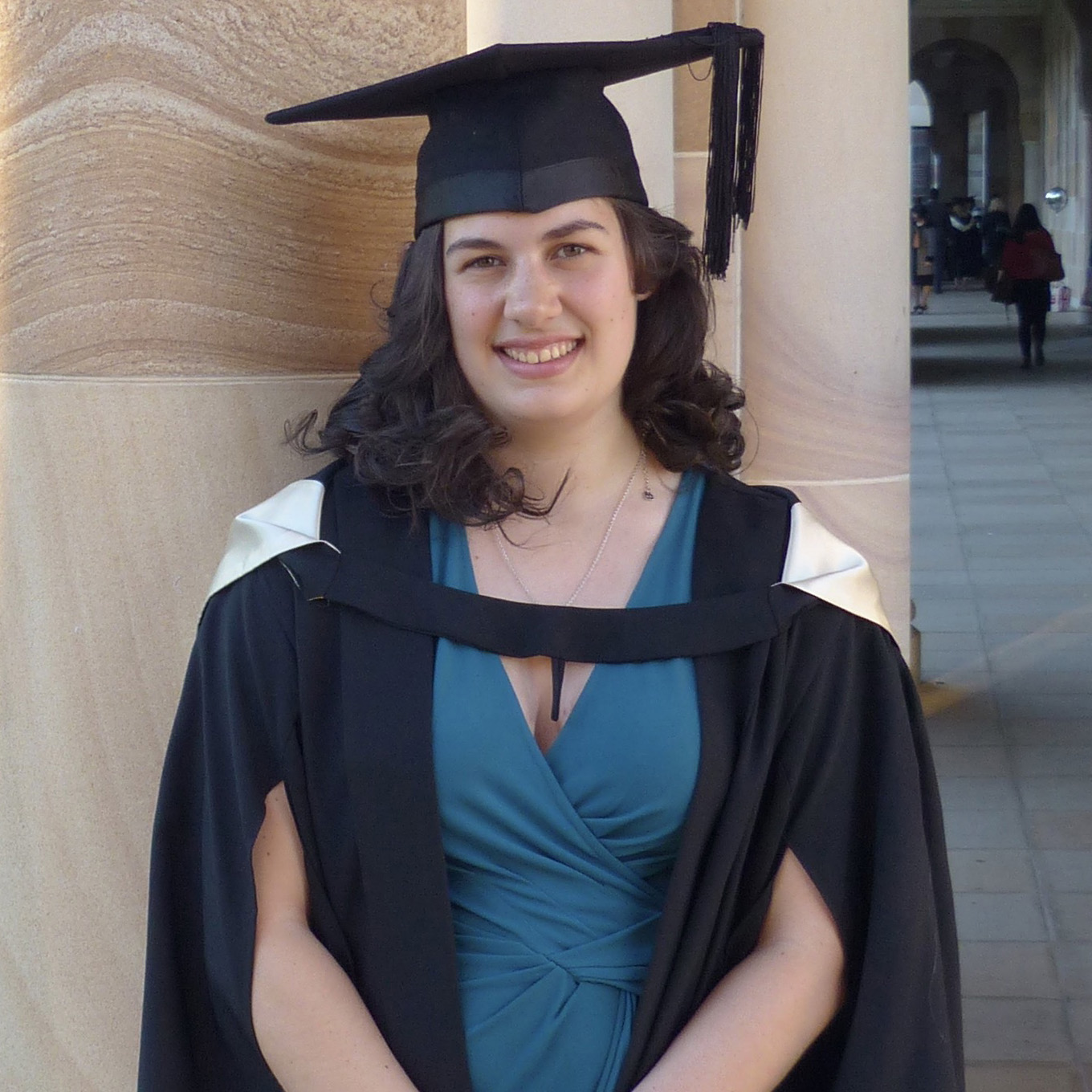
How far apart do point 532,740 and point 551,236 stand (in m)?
0.57

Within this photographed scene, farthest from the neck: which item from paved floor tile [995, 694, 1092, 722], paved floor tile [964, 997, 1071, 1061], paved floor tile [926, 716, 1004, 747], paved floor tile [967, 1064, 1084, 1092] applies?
paved floor tile [995, 694, 1092, 722]

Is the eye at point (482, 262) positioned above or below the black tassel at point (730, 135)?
below

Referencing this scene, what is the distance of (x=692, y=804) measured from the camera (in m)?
1.76

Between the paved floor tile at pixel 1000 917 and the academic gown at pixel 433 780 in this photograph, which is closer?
the academic gown at pixel 433 780

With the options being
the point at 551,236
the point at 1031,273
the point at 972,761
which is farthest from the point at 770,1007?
the point at 1031,273

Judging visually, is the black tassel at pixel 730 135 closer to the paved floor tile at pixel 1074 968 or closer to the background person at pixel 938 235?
the paved floor tile at pixel 1074 968

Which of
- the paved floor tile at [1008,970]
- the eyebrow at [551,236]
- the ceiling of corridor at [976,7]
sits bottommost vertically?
the paved floor tile at [1008,970]

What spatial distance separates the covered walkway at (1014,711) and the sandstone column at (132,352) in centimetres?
211

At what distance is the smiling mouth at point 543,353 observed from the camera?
6.06 feet

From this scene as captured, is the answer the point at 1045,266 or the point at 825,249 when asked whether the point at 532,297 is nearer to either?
the point at 825,249

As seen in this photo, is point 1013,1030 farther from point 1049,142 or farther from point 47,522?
point 1049,142

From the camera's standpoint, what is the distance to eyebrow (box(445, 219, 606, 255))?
1872 mm

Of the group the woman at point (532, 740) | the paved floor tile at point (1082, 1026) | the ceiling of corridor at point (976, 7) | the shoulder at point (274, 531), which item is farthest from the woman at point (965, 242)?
the shoulder at point (274, 531)

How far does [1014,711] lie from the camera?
618cm
